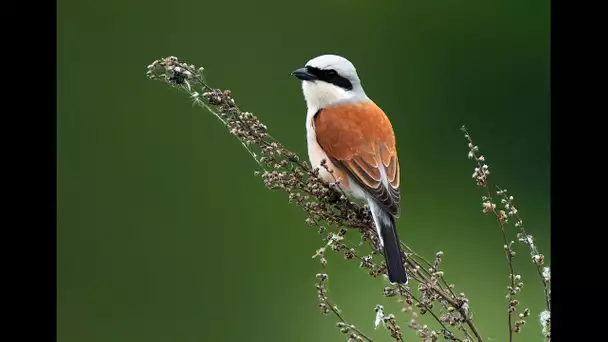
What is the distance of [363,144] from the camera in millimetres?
2562

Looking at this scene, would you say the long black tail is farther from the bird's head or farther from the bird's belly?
the bird's head

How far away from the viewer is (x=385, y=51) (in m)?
2.91

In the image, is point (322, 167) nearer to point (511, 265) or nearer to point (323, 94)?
point (323, 94)

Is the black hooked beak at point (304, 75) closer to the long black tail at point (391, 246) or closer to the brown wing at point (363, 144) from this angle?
the brown wing at point (363, 144)

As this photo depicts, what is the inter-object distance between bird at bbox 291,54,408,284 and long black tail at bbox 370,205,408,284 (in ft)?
0.16

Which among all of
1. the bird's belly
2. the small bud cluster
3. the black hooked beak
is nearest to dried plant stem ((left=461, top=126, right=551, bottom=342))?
the small bud cluster

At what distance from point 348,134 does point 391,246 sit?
0.74 m

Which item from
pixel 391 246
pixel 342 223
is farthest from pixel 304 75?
pixel 391 246

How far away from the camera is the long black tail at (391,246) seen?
172 cm
